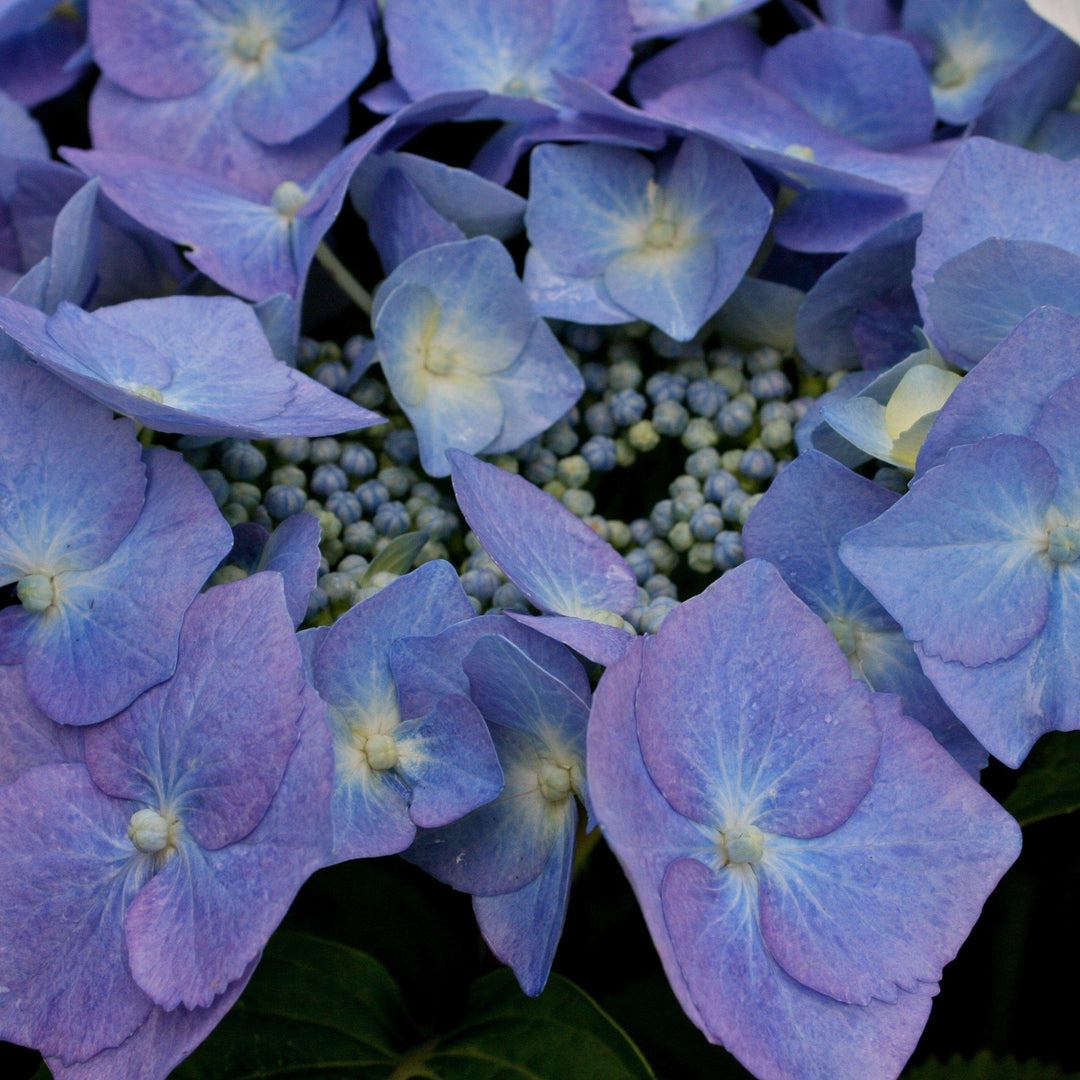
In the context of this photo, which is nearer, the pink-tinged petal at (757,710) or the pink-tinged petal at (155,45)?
the pink-tinged petal at (757,710)

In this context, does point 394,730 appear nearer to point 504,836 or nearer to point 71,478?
point 504,836

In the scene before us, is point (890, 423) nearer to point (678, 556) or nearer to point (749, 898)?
point (678, 556)

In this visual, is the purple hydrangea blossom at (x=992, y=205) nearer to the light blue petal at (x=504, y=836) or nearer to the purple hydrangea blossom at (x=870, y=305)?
the purple hydrangea blossom at (x=870, y=305)

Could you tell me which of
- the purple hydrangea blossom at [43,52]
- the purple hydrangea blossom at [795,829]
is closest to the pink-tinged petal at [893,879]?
the purple hydrangea blossom at [795,829]

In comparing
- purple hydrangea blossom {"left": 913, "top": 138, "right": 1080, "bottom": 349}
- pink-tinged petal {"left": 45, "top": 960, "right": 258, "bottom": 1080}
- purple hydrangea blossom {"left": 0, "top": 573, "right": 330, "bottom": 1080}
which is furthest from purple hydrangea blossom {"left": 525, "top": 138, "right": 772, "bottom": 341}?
pink-tinged petal {"left": 45, "top": 960, "right": 258, "bottom": 1080}

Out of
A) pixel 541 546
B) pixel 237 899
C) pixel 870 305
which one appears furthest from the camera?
pixel 870 305

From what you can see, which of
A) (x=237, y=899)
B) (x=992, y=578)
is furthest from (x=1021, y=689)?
(x=237, y=899)

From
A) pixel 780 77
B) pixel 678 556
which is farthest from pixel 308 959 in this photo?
pixel 780 77
